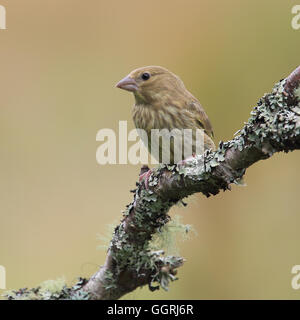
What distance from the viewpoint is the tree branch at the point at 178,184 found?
2.11 m

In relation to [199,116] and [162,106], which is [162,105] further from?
[199,116]

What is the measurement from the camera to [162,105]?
3.82 metres

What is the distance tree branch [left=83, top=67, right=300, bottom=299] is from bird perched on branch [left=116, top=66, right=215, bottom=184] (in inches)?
37.4

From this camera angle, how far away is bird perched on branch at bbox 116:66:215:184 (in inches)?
146

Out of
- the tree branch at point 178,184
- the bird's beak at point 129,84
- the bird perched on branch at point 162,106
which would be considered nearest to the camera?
the tree branch at point 178,184

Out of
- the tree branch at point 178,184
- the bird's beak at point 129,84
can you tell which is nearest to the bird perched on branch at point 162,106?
the bird's beak at point 129,84

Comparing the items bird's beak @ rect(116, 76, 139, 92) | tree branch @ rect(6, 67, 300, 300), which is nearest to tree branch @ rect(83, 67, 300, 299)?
tree branch @ rect(6, 67, 300, 300)

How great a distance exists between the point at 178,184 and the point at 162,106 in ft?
4.60

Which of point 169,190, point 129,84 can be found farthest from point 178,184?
point 129,84

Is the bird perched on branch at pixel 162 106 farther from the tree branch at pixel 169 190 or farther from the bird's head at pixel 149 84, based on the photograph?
the tree branch at pixel 169 190

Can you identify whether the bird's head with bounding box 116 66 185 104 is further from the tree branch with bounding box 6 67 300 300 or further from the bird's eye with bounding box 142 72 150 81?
the tree branch with bounding box 6 67 300 300

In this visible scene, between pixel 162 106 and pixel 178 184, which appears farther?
pixel 162 106

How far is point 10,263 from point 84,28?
2.08 meters

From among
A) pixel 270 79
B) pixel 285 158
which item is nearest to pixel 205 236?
pixel 285 158
